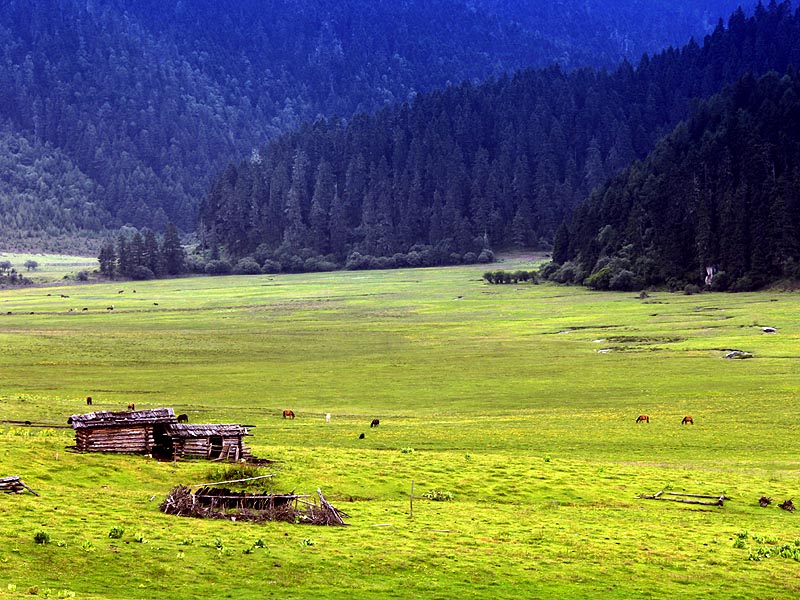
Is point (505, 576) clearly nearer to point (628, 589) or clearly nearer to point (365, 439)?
point (628, 589)

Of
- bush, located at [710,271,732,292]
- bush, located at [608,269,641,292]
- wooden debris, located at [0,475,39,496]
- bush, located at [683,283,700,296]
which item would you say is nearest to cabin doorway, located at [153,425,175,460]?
wooden debris, located at [0,475,39,496]

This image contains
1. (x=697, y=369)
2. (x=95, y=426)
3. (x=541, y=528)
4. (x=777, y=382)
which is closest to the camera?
(x=541, y=528)

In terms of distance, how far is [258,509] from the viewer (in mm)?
39812

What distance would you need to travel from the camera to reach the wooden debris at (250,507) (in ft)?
128

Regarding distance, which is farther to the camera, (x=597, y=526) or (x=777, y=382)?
(x=777, y=382)

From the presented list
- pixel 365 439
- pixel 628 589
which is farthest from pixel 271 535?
pixel 365 439

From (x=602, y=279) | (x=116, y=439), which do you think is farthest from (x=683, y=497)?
(x=602, y=279)

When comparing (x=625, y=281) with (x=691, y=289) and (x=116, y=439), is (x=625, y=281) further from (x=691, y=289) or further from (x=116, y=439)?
(x=116, y=439)

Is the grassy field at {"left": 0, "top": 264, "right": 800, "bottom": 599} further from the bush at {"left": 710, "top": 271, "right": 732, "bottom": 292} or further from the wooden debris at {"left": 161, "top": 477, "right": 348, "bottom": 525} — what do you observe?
the bush at {"left": 710, "top": 271, "right": 732, "bottom": 292}

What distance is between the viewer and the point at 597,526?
40.8 meters

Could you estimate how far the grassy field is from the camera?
32.7 m

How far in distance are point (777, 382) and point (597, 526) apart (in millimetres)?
47035

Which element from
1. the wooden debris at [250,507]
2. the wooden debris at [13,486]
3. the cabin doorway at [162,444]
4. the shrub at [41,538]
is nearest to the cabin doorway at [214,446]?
the cabin doorway at [162,444]

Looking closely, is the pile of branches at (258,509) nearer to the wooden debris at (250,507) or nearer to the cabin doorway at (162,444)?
the wooden debris at (250,507)
